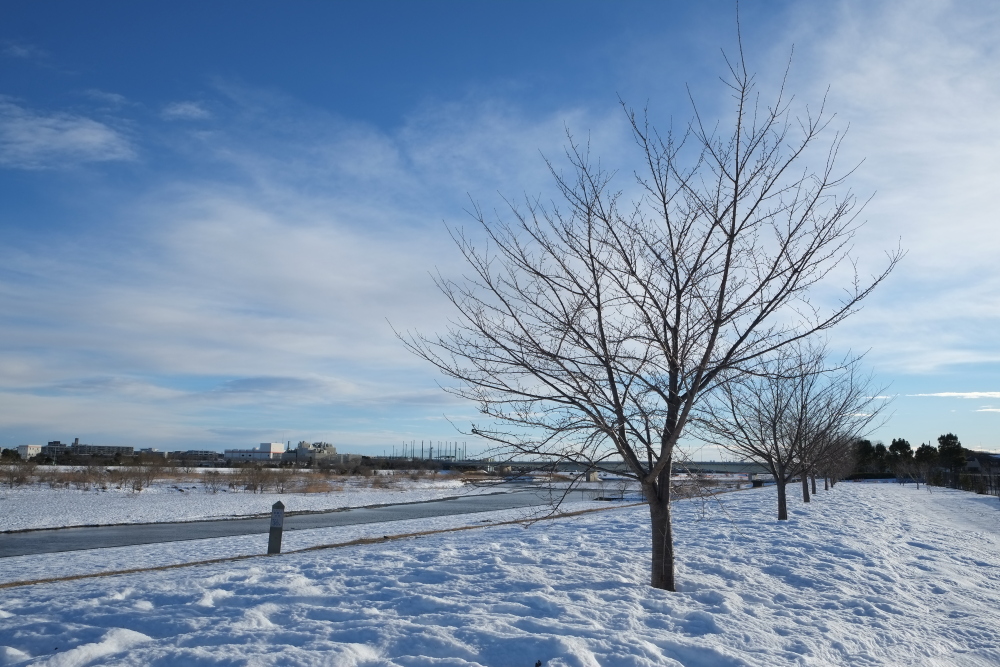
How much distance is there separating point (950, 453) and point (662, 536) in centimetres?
8019

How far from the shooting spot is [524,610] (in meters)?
5.94

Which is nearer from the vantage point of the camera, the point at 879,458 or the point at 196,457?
the point at 879,458

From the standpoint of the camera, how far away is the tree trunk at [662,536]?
702 centimetres

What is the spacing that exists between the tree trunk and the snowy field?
0.24m

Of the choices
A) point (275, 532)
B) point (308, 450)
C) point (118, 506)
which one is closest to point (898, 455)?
point (118, 506)

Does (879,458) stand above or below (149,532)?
above

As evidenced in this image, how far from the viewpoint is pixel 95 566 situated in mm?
10727

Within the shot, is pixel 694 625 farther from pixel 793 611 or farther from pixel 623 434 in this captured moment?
pixel 623 434

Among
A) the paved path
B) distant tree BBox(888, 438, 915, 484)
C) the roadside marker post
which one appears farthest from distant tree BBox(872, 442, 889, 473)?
the roadside marker post

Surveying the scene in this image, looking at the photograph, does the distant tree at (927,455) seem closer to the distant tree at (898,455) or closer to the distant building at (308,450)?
the distant tree at (898,455)

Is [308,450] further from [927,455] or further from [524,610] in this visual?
[524,610]

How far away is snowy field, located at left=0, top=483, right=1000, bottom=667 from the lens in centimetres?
475

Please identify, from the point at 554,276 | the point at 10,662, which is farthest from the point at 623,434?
the point at 10,662

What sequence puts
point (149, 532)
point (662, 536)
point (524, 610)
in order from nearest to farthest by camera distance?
point (524, 610)
point (662, 536)
point (149, 532)
